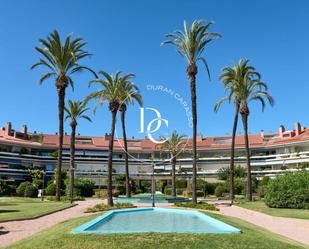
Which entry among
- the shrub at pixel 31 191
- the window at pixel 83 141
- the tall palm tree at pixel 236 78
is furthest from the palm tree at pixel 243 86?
the window at pixel 83 141

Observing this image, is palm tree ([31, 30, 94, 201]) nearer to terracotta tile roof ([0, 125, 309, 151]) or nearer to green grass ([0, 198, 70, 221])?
green grass ([0, 198, 70, 221])

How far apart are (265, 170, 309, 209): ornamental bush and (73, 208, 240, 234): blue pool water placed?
10.9 metres

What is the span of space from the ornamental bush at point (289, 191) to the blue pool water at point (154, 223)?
10923mm

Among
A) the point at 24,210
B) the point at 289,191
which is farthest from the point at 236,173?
the point at 24,210

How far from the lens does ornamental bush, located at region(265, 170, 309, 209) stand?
105 ft

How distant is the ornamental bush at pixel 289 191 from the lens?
31938mm

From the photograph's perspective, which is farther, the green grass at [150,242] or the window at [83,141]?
the window at [83,141]

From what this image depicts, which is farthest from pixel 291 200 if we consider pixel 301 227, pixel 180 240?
pixel 180 240

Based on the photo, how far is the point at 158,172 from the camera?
93.7m

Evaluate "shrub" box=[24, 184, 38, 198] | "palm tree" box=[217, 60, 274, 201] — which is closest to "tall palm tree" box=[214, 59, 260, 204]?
"palm tree" box=[217, 60, 274, 201]

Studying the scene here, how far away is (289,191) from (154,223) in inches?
681

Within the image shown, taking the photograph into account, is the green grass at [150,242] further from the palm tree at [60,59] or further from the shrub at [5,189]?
the shrub at [5,189]

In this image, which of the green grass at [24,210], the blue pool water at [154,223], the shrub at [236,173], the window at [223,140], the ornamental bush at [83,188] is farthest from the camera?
the window at [223,140]

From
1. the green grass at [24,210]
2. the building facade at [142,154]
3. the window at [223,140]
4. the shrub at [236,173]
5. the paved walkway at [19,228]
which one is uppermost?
the window at [223,140]
